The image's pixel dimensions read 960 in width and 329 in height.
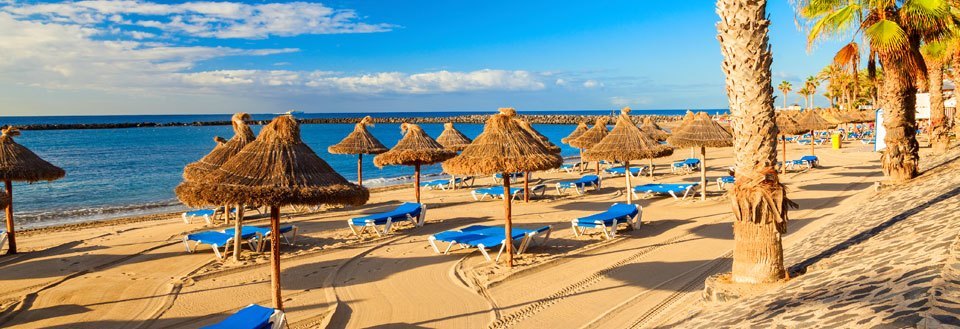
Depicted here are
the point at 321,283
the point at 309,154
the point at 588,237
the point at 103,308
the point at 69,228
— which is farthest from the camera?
the point at 69,228

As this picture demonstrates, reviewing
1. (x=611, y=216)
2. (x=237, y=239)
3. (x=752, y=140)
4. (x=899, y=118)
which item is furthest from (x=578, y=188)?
(x=752, y=140)

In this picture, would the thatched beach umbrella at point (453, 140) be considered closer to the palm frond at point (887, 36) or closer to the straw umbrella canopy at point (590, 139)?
the straw umbrella canopy at point (590, 139)

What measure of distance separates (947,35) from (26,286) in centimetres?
1651

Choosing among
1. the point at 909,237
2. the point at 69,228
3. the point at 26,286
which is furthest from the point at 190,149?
the point at 909,237

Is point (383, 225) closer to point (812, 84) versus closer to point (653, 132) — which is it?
point (653, 132)

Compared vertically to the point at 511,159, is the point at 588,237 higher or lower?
lower

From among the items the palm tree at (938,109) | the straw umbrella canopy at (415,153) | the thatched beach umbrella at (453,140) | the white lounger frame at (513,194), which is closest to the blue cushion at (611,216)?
the straw umbrella canopy at (415,153)

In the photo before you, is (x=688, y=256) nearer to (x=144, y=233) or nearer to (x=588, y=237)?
(x=588, y=237)

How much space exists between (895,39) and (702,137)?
16.7 ft

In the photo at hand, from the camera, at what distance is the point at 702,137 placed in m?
15.0

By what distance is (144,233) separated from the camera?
41.0 ft

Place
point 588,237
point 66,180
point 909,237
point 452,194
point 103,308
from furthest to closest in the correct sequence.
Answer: point 66,180 → point 452,194 → point 588,237 → point 103,308 → point 909,237

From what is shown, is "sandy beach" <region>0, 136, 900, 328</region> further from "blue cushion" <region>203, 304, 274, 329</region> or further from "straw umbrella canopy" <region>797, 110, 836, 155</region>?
"straw umbrella canopy" <region>797, 110, 836, 155</region>

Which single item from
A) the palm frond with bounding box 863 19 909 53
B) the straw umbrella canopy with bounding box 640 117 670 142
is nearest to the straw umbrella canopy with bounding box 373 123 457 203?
the palm frond with bounding box 863 19 909 53
